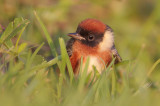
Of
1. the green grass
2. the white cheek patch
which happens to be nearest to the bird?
the white cheek patch

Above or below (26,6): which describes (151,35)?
below

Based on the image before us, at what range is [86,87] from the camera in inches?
99.8

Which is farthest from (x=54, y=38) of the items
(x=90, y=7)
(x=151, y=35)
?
(x=151, y=35)

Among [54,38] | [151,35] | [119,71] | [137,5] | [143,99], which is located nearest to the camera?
[143,99]

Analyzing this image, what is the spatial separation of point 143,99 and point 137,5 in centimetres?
371

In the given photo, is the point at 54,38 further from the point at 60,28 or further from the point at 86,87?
the point at 86,87

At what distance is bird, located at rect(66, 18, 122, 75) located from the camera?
10.6ft

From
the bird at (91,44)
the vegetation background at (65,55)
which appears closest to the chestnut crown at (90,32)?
the bird at (91,44)

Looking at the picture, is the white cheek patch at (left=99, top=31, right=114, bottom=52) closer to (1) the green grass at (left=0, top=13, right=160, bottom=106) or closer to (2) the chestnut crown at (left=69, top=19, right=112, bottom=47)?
(2) the chestnut crown at (left=69, top=19, right=112, bottom=47)

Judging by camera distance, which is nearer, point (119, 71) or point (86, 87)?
point (86, 87)

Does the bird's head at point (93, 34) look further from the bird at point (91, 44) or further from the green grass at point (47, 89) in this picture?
the green grass at point (47, 89)

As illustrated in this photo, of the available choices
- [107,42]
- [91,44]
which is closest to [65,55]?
[91,44]

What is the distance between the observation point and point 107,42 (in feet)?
11.7

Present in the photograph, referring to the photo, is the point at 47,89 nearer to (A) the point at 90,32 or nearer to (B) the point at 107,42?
(A) the point at 90,32
